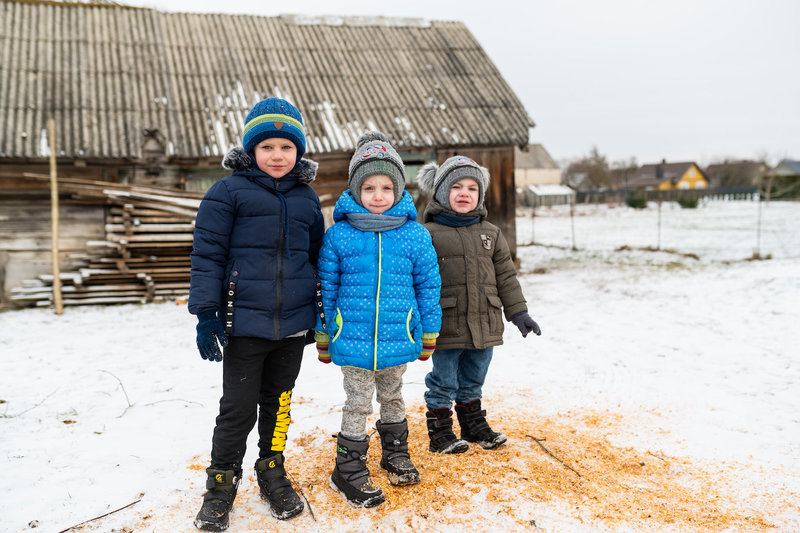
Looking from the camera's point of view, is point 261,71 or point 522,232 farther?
point 522,232

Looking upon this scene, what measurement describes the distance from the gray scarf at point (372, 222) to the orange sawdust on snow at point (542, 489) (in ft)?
4.25

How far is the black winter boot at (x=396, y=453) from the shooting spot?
2643 mm

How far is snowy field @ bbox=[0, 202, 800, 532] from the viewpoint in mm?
2428

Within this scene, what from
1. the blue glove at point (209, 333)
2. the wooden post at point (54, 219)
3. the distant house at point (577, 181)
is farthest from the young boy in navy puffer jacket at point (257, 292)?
the distant house at point (577, 181)

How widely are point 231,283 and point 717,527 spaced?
2.41 metres

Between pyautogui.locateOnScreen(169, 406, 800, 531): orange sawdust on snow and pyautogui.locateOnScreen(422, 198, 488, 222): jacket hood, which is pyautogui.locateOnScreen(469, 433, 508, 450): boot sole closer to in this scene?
pyautogui.locateOnScreen(169, 406, 800, 531): orange sawdust on snow

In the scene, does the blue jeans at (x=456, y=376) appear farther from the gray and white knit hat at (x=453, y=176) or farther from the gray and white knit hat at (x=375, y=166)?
the gray and white knit hat at (x=375, y=166)

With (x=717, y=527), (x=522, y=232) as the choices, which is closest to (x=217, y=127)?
(x=717, y=527)

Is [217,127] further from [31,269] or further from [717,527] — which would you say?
[717,527]

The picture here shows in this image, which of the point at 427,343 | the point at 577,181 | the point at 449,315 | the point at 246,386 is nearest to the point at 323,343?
the point at 246,386

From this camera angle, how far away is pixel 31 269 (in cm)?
798

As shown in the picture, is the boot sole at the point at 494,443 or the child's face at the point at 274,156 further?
the boot sole at the point at 494,443

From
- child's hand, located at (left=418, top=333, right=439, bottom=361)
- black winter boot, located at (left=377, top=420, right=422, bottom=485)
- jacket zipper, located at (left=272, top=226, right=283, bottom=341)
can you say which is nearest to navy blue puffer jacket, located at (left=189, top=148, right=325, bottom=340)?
jacket zipper, located at (left=272, top=226, right=283, bottom=341)

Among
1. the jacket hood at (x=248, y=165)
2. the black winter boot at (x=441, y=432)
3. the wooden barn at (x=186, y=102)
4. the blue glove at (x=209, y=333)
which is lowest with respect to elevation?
the black winter boot at (x=441, y=432)
